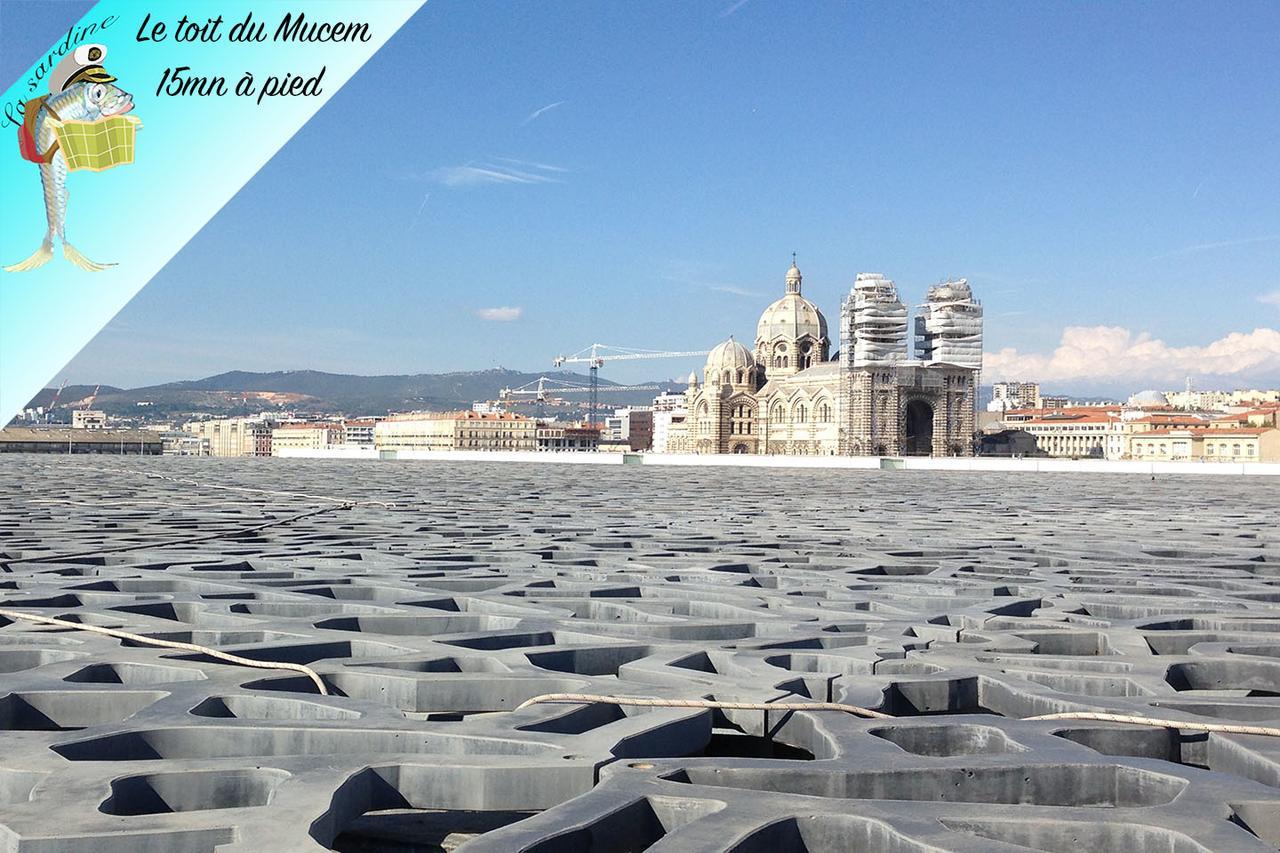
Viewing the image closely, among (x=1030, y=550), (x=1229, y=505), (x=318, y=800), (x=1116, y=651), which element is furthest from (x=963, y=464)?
(x=318, y=800)

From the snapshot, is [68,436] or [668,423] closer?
[68,436]

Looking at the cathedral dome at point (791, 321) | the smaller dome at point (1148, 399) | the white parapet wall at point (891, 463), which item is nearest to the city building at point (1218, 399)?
the smaller dome at point (1148, 399)

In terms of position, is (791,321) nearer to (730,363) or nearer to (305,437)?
(730,363)

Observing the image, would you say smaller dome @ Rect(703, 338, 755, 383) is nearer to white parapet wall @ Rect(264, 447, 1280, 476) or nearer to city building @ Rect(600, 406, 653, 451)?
white parapet wall @ Rect(264, 447, 1280, 476)

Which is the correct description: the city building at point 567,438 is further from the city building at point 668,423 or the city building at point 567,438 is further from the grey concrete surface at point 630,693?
the grey concrete surface at point 630,693

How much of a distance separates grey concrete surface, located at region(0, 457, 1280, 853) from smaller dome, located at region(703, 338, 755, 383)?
8622cm

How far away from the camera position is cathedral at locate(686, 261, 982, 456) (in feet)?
266

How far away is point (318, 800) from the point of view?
8.40 ft

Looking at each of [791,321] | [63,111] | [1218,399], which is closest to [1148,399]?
[1218,399]

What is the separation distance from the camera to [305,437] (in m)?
144

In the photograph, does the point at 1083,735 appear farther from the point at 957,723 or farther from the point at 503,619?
the point at 503,619

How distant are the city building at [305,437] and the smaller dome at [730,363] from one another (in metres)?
57.5

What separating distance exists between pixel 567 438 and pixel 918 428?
60416 millimetres

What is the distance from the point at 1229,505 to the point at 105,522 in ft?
42.5
